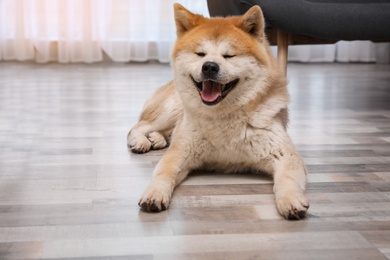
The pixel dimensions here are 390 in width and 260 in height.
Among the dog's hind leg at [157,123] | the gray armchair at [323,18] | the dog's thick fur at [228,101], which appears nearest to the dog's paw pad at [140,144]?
the dog's hind leg at [157,123]

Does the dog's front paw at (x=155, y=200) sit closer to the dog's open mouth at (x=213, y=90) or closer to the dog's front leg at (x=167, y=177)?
the dog's front leg at (x=167, y=177)

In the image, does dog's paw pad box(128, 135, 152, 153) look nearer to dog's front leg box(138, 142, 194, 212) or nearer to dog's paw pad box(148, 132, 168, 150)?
dog's paw pad box(148, 132, 168, 150)

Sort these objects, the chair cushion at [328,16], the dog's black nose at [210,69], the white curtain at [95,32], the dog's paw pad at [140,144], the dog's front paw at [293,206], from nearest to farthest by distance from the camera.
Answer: the dog's front paw at [293,206] → the dog's black nose at [210,69] → the dog's paw pad at [140,144] → the chair cushion at [328,16] → the white curtain at [95,32]

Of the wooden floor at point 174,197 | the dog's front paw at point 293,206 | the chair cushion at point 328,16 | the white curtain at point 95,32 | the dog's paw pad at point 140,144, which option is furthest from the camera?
the white curtain at point 95,32

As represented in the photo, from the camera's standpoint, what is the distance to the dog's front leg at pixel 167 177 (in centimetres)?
165

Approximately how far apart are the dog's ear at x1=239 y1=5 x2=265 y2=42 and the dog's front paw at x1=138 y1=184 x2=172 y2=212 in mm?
606

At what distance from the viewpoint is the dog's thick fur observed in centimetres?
187

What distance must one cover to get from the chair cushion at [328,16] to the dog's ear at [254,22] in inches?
43.3

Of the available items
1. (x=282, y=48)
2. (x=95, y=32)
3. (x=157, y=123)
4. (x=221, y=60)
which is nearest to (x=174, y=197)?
(x=221, y=60)

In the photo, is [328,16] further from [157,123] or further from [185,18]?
[185,18]

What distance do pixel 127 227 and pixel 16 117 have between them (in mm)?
1690

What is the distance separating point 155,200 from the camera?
64.7 inches

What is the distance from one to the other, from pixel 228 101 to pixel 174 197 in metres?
0.37

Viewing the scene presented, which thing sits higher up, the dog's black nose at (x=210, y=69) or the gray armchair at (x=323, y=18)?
the gray armchair at (x=323, y=18)
